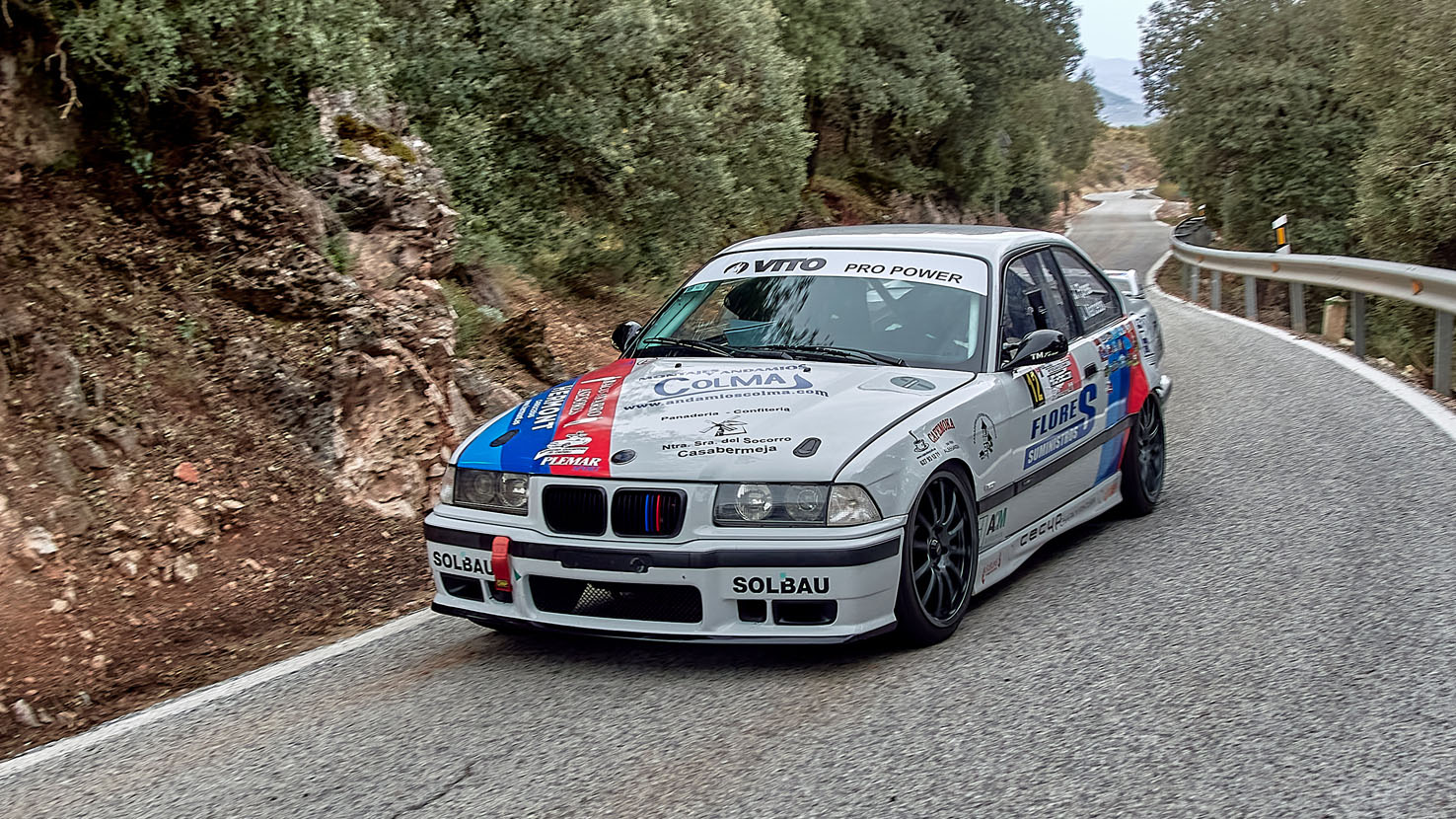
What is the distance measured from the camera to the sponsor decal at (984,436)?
537 cm

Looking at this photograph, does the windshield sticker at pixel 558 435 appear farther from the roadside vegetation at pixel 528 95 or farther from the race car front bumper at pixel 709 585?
the roadside vegetation at pixel 528 95

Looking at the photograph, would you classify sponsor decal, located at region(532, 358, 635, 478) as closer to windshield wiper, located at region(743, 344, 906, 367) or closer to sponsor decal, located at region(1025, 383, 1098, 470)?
windshield wiper, located at region(743, 344, 906, 367)

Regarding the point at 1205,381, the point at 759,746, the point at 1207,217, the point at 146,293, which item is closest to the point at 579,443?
the point at 759,746

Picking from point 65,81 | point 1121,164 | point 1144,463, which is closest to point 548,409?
point 1144,463

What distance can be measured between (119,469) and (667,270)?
891cm

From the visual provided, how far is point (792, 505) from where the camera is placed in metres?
4.70

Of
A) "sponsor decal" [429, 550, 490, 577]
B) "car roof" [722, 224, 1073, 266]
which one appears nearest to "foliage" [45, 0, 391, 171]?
"car roof" [722, 224, 1073, 266]

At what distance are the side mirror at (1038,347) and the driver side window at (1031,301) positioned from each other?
11 cm

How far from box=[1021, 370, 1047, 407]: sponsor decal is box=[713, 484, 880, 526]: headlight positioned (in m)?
1.51

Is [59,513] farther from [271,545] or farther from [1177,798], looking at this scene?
[1177,798]

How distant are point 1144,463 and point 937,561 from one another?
8.19ft

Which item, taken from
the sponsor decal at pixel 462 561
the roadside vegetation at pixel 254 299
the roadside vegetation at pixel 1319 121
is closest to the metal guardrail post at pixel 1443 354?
the roadside vegetation at pixel 254 299

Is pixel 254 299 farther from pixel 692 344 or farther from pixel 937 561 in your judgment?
pixel 937 561

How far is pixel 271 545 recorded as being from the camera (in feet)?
23.3
